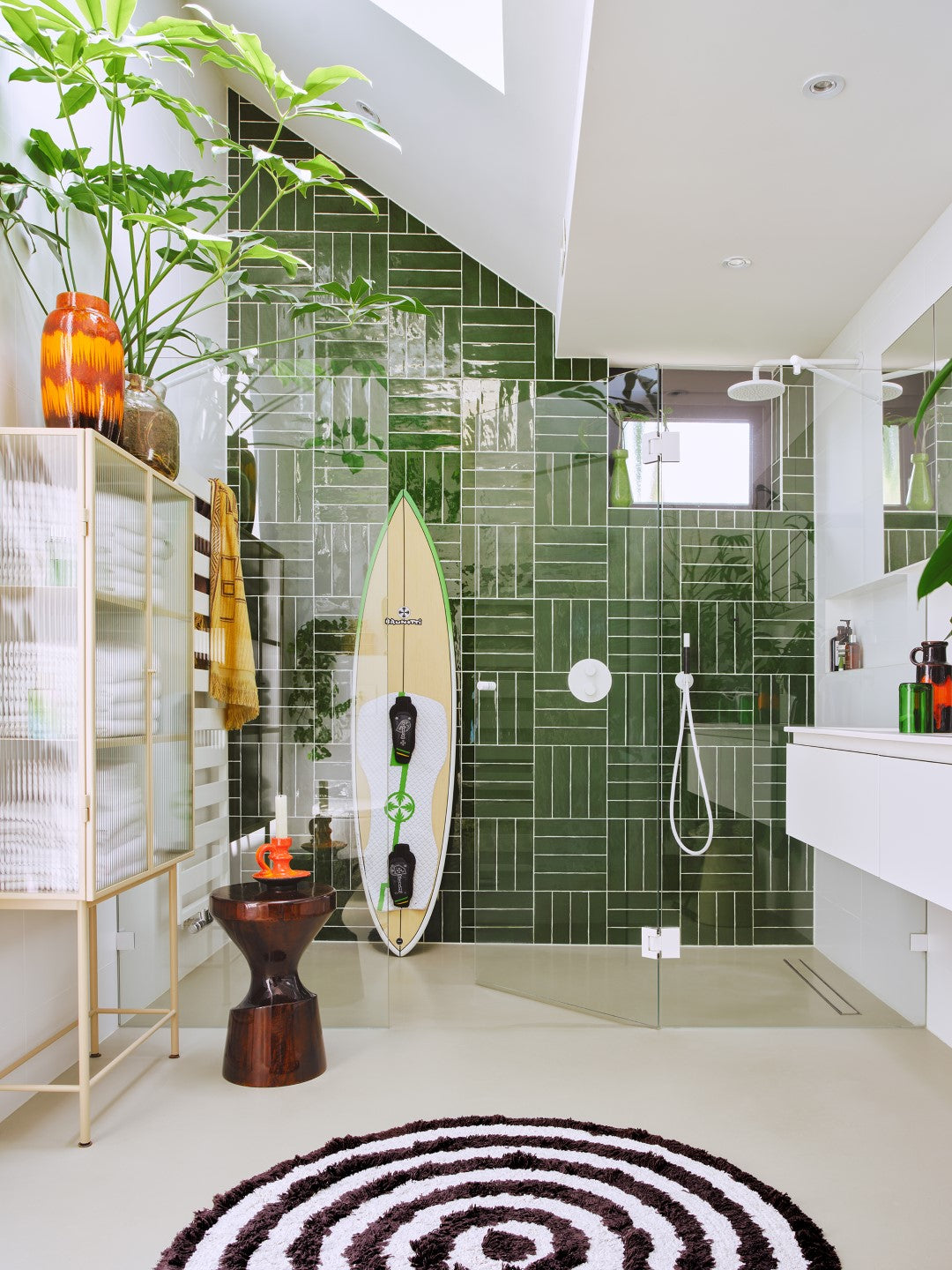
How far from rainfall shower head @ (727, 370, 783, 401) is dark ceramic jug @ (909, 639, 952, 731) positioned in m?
1.12

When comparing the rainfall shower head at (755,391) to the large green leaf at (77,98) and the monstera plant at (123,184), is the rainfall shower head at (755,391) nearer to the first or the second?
the monstera plant at (123,184)

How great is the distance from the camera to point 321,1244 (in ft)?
6.34

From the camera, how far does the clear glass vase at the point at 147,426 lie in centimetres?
287

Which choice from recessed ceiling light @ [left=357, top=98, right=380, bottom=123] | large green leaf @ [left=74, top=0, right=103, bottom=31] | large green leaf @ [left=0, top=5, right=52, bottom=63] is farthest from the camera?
recessed ceiling light @ [left=357, top=98, right=380, bottom=123]

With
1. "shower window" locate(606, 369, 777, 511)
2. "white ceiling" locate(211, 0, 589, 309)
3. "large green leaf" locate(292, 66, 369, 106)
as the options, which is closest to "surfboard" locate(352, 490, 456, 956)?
"shower window" locate(606, 369, 777, 511)

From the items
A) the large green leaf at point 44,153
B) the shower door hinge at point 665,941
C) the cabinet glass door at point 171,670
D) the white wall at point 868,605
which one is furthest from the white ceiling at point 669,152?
the shower door hinge at point 665,941

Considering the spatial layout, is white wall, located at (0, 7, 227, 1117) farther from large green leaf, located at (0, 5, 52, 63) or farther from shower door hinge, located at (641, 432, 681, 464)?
shower door hinge, located at (641, 432, 681, 464)

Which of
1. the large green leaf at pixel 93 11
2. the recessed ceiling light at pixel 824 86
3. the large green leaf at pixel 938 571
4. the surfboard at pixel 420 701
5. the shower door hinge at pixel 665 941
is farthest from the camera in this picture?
the surfboard at pixel 420 701

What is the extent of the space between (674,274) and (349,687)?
184cm

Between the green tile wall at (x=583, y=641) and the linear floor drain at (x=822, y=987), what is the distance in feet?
0.34

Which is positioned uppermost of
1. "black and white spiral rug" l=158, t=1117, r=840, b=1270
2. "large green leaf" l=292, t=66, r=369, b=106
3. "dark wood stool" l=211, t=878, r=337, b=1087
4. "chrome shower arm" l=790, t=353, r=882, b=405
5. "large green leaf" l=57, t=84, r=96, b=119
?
"large green leaf" l=292, t=66, r=369, b=106

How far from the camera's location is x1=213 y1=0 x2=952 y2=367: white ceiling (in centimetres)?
236

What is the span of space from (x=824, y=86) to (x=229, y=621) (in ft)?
7.44

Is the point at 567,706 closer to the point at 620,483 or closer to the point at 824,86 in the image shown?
the point at 620,483
